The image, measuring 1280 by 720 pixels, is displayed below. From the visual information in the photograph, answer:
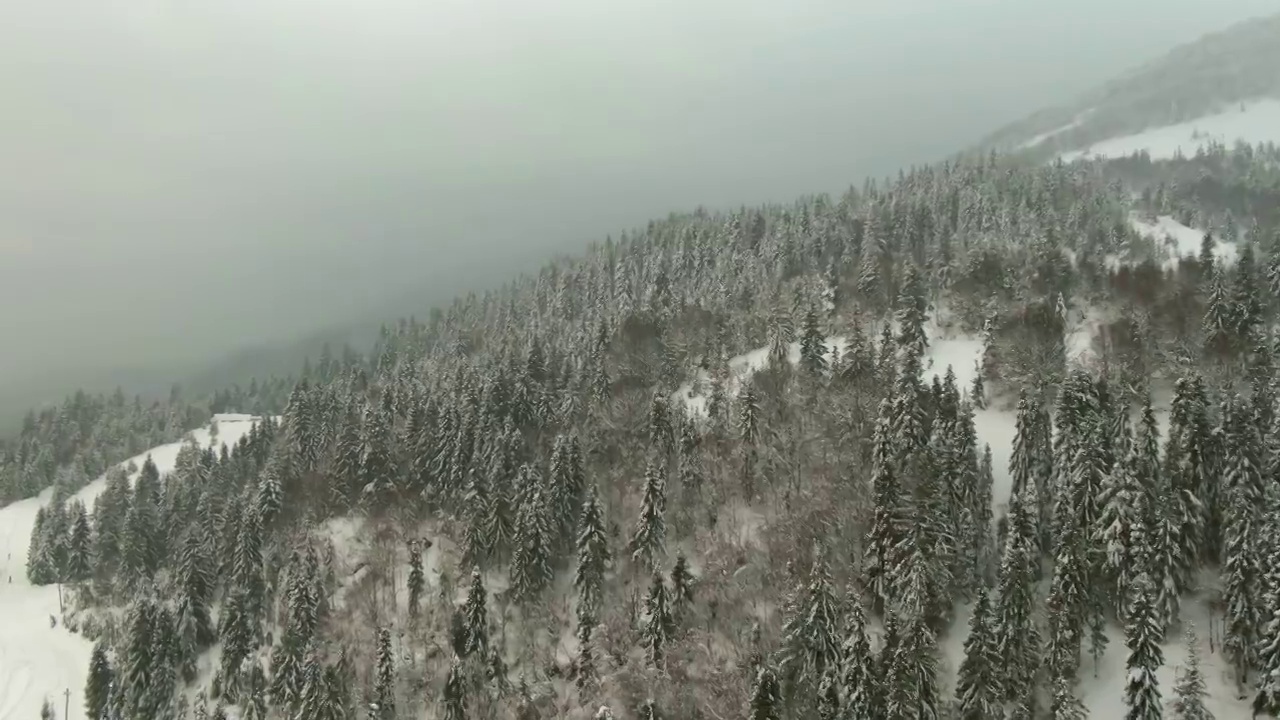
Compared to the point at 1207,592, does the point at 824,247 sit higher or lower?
higher

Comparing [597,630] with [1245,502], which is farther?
[597,630]

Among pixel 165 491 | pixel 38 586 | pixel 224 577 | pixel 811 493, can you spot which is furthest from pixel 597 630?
pixel 38 586

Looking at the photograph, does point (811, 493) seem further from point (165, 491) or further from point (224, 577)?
point (165, 491)

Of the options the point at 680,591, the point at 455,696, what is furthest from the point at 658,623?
the point at 455,696

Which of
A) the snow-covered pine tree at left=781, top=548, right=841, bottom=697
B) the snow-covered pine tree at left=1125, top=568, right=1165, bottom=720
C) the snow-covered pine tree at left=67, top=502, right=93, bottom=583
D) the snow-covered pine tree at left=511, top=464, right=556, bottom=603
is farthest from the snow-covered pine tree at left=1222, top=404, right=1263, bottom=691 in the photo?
the snow-covered pine tree at left=67, top=502, right=93, bottom=583

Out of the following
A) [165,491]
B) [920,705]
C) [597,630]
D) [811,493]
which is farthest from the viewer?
[165,491]

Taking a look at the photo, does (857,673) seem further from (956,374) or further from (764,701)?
(956,374)

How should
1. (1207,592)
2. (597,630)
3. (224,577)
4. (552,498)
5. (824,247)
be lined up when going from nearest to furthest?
(1207,592), (597,630), (552,498), (224,577), (824,247)
